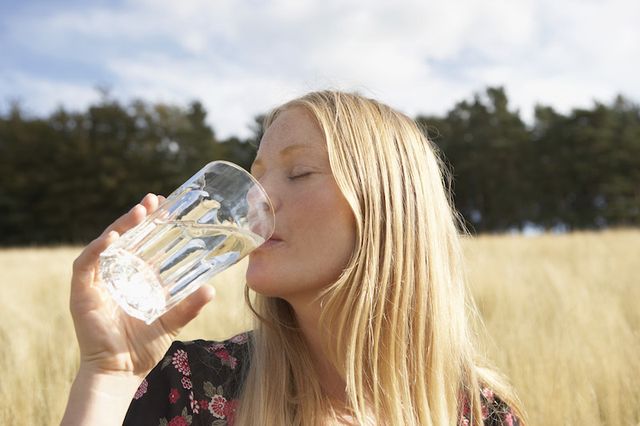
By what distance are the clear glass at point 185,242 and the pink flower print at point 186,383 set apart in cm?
30

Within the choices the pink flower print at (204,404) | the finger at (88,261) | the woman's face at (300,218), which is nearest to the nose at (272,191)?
the woman's face at (300,218)

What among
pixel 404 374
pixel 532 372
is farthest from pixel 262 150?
pixel 532 372

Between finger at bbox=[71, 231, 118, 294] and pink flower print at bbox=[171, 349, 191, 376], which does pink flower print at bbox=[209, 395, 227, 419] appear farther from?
finger at bbox=[71, 231, 118, 294]

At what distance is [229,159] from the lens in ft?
84.8

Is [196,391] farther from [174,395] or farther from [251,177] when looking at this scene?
[251,177]

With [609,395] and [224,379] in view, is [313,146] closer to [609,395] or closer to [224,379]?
[224,379]

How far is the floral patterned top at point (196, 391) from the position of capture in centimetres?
133

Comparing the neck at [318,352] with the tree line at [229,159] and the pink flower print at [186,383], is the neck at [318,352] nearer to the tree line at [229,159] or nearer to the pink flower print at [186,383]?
the pink flower print at [186,383]

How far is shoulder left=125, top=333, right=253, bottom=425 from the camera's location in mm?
1326

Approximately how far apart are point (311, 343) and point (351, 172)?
1.57 ft

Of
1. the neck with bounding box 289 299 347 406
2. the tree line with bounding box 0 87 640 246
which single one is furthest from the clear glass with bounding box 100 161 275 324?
the tree line with bounding box 0 87 640 246

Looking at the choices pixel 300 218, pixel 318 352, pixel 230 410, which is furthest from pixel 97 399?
pixel 318 352

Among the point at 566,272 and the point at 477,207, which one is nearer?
the point at 566,272

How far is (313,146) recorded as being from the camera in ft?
4.80
